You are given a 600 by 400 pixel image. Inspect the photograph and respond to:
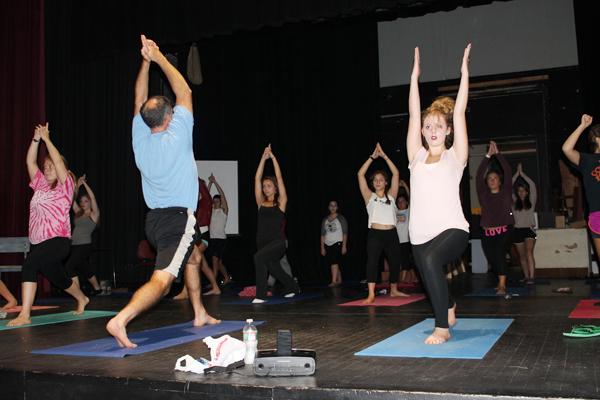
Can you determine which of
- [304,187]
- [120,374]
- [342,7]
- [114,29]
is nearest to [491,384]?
[120,374]

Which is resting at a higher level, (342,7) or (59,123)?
(342,7)

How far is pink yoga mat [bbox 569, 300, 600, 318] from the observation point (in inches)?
183

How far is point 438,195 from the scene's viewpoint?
3.56m

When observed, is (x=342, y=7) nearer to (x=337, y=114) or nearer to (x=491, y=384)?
(x=337, y=114)

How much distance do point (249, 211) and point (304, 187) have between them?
119 centimetres

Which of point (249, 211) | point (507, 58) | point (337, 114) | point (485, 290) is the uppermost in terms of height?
point (507, 58)

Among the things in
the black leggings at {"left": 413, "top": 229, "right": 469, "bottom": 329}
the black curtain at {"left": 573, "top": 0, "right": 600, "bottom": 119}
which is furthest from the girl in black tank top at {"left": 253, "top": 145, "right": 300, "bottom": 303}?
the black curtain at {"left": 573, "top": 0, "right": 600, "bottom": 119}

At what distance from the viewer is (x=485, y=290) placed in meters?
7.30

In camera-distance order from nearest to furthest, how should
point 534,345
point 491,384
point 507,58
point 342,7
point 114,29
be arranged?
point 491,384
point 534,345
point 342,7
point 114,29
point 507,58

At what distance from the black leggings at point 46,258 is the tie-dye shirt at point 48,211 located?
0.18 ft

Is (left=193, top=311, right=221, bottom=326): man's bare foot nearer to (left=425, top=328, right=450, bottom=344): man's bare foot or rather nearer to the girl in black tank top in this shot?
(left=425, top=328, right=450, bottom=344): man's bare foot

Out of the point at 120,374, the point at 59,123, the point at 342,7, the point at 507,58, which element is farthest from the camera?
the point at 507,58

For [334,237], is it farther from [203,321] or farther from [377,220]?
[203,321]

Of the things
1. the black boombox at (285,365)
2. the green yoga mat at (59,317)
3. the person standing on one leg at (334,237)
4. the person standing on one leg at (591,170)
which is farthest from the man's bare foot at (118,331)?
the person standing on one leg at (334,237)
